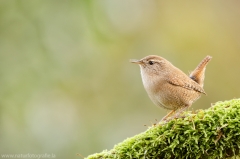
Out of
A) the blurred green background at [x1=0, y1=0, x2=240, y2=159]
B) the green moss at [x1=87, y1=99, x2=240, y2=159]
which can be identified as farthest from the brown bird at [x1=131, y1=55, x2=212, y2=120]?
the green moss at [x1=87, y1=99, x2=240, y2=159]

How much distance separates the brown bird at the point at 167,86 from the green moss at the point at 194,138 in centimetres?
107

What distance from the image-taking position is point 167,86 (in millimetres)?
A: 4270

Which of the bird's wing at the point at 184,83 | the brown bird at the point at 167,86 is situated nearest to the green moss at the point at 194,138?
the brown bird at the point at 167,86

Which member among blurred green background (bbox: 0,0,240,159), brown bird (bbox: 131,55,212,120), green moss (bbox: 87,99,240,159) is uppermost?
blurred green background (bbox: 0,0,240,159)

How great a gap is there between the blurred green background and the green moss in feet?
5.12

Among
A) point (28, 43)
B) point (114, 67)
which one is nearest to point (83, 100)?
point (114, 67)

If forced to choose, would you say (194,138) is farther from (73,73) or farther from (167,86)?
(73,73)

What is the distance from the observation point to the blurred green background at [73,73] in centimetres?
454

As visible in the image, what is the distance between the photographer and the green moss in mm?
2842

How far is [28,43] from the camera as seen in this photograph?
4766mm

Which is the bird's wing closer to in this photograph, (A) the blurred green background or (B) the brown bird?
(B) the brown bird

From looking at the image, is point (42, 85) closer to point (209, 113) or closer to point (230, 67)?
point (209, 113)

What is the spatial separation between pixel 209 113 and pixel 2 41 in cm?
276

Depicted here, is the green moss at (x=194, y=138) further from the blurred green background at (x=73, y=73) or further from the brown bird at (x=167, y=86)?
the blurred green background at (x=73, y=73)
